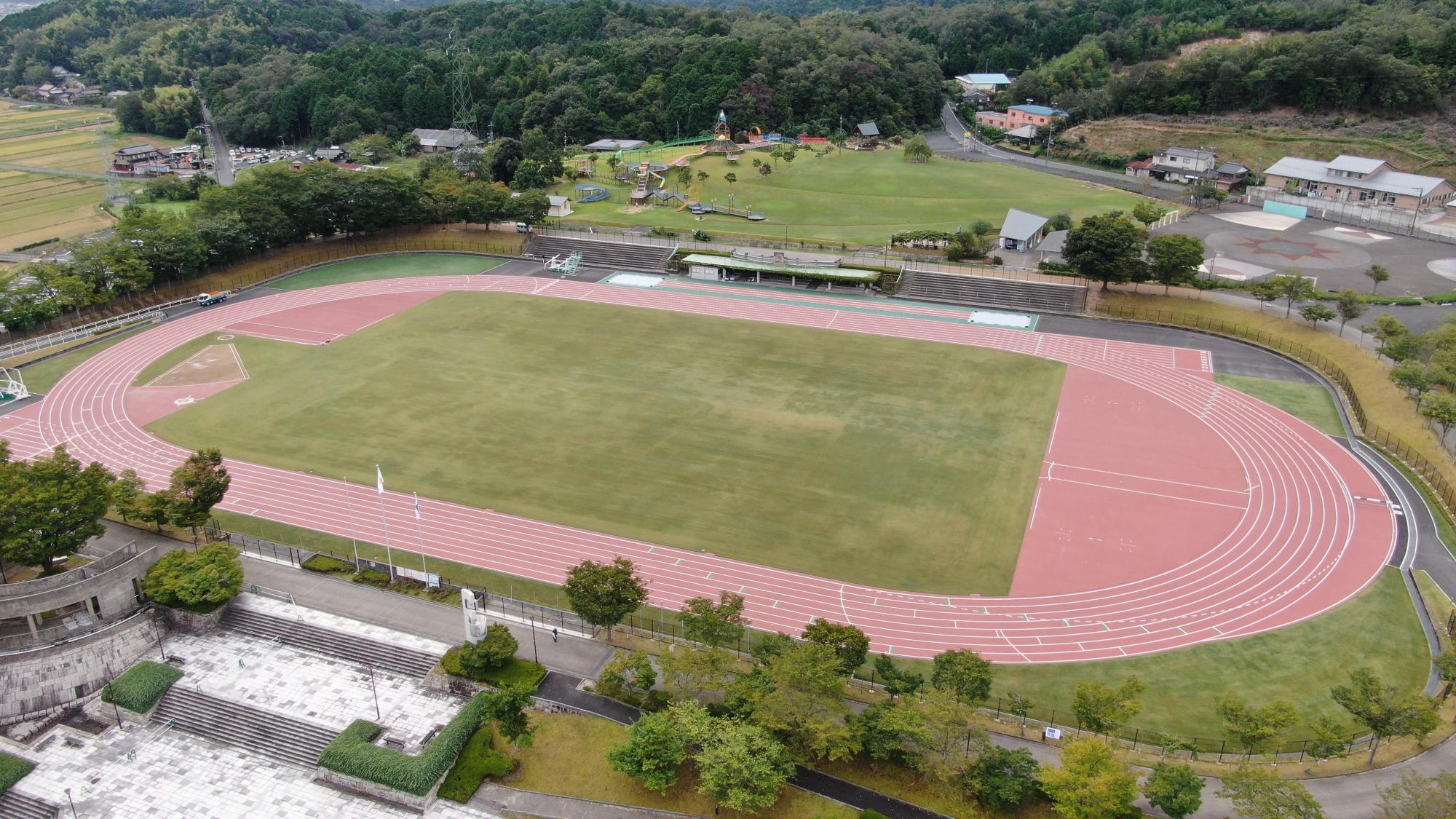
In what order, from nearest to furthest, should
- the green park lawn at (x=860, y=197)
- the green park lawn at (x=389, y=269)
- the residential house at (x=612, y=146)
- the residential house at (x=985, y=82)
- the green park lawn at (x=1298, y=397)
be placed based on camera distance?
the green park lawn at (x=1298, y=397) → the green park lawn at (x=389, y=269) → the green park lawn at (x=860, y=197) → the residential house at (x=612, y=146) → the residential house at (x=985, y=82)

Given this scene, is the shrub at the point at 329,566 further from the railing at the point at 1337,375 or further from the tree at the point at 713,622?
the railing at the point at 1337,375

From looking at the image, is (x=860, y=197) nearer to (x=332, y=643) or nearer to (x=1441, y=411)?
(x=1441, y=411)

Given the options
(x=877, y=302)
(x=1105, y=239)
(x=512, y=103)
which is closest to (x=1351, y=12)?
(x=1105, y=239)

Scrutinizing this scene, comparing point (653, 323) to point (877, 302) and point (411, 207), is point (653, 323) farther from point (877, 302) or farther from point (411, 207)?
point (411, 207)

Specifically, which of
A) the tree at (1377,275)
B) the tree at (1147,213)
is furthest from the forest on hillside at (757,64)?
the tree at (1377,275)

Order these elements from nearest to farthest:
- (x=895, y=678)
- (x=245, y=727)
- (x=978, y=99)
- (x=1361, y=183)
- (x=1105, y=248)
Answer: (x=895, y=678), (x=245, y=727), (x=1105, y=248), (x=1361, y=183), (x=978, y=99)

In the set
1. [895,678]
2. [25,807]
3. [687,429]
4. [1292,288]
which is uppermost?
[1292,288]

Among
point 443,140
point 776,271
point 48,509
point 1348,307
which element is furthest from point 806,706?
point 443,140

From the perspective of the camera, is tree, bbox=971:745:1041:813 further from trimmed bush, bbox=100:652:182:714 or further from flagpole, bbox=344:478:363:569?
trimmed bush, bbox=100:652:182:714
